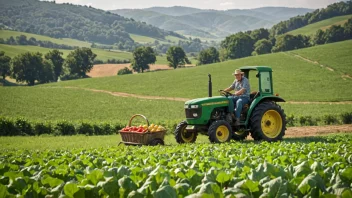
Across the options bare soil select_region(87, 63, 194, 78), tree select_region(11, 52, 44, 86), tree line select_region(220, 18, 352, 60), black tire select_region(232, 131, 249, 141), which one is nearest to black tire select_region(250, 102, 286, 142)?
black tire select_region(232, 131, 249, 141)

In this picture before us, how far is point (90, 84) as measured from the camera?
7138cm

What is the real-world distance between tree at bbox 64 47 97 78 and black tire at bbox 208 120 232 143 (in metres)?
85.1

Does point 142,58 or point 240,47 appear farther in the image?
point 240,47

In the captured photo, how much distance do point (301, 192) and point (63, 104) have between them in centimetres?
4565

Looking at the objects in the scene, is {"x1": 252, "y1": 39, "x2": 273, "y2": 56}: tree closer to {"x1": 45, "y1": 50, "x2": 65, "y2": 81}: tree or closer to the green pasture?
{"x1": 45, "y1": 50, "x2": 65, "y2": 81}: tree

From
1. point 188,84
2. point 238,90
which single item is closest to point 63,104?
point 188,84

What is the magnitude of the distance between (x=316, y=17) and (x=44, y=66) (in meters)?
110

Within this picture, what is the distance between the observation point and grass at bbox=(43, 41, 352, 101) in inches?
1962

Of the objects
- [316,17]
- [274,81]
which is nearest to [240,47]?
[274,81]

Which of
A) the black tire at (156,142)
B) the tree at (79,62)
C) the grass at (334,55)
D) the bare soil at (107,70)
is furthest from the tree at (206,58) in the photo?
the black tire at (156,142)

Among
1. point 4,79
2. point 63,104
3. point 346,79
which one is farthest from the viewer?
point 4,79

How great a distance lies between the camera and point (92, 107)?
45875 mm

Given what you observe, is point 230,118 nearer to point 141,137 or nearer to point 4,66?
point 141,137

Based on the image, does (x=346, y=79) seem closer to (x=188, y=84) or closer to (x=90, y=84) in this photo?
(x=188, y=84)
